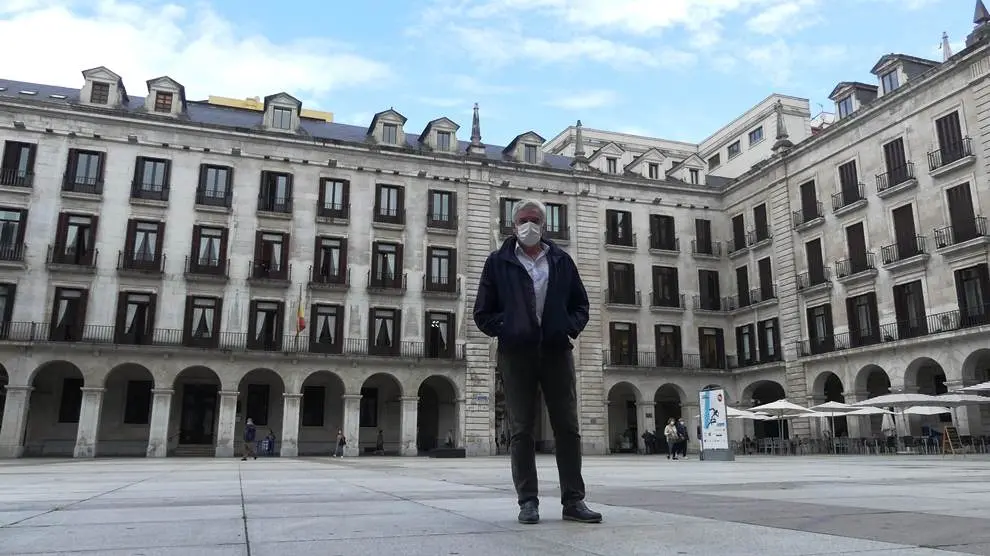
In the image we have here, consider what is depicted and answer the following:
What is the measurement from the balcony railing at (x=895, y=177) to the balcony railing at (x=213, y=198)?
28394 mm

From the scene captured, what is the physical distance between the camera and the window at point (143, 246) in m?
31.3

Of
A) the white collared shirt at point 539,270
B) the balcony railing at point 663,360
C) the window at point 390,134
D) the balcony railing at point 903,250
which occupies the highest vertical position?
the window at point 390,134

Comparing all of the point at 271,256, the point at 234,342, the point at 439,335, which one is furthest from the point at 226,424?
the point at 439,335

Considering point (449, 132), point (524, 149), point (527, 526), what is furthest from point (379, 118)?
point (527, 526)

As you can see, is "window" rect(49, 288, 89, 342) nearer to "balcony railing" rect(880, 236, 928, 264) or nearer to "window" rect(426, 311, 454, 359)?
"window" rect(426, 311, 454, 359)

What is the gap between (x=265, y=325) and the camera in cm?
3241

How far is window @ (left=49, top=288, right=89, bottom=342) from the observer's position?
2970 cm

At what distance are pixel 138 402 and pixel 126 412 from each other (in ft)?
2.06

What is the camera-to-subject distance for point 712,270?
4056cm

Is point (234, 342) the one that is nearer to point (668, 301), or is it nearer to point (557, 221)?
point (557, 221)

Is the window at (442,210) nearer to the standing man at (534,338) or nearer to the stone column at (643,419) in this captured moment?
the stone column at (643,419)

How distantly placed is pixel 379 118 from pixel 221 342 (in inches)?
520

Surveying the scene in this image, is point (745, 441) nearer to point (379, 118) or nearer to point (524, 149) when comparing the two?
point (524, 149)

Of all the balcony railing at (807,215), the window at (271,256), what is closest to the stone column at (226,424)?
the window at (271,256)
